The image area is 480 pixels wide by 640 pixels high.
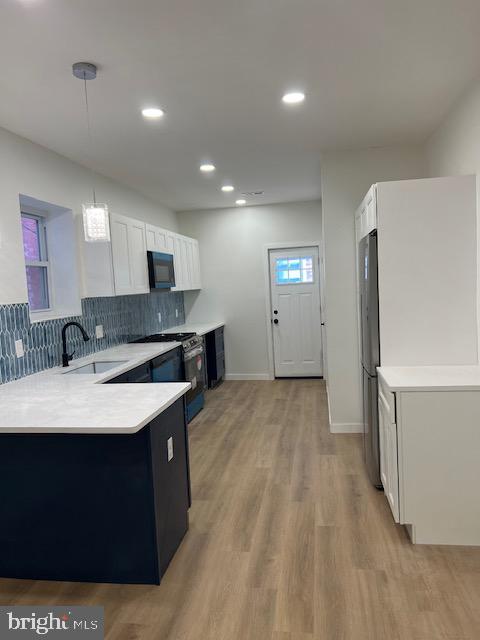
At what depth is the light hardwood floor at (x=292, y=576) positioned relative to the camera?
78.0 inches

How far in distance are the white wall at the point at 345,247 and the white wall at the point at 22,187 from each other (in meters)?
2.22

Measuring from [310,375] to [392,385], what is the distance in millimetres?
4545

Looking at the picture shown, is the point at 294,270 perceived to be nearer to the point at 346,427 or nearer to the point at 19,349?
the point at 346,427

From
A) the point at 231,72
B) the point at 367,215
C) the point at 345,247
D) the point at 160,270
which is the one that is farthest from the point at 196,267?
the point at 231,72

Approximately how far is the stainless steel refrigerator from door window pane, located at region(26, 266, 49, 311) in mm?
2609

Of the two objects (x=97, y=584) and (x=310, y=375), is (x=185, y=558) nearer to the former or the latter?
(x=97, y=584)

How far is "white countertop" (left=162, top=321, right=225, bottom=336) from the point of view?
6.09m

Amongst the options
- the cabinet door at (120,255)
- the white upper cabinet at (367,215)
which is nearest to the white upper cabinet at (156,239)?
the cabinet door at (120,255)

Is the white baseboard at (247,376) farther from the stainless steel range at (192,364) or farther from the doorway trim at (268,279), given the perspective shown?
the stainless steel range at (192,364)

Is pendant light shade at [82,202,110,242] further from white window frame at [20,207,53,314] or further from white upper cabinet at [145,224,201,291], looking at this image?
white upper cabinet at [145,224,201,291]

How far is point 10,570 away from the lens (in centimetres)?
238

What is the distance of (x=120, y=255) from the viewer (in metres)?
4.31

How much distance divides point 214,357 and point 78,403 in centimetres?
423

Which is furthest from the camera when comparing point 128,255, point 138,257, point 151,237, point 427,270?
point 151,237
